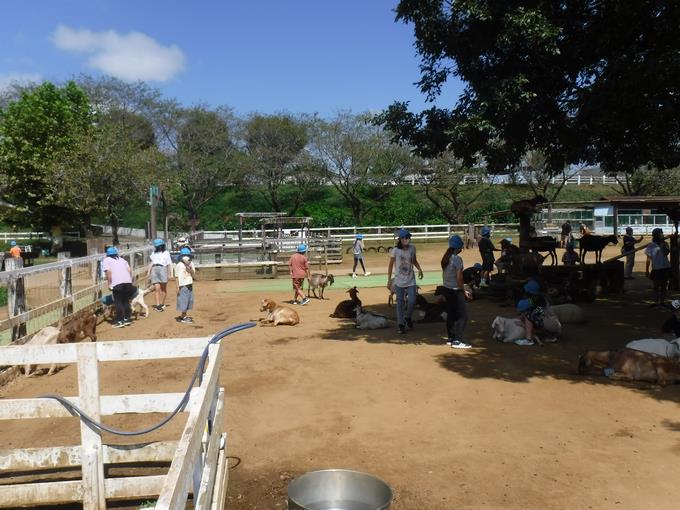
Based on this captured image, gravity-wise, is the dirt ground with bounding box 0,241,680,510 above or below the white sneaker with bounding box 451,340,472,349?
below

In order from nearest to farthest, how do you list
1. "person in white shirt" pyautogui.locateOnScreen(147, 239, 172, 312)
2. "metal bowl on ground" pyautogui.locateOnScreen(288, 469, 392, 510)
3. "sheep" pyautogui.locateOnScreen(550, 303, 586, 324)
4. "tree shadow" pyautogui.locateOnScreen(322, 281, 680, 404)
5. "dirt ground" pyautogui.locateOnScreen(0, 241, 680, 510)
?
"metal bowl on ground" pyautogui.locateOnScreen(288, 469, 392, 510) < "dirt ground" pyautogui.locateOnScreen(0, 241, 680, 510) < "tree shadow" pyautogui.locateOnScreen(322, 281, 680, 404) < "sheep" pyautogui.locateOnScreen(550, 303, 586, 324) < "person in white shirt" pyautogui.locateOnScreen(147, 239, 172, 312)

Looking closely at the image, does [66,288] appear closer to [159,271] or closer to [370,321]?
[159,271]

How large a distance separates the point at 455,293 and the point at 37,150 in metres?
30.1

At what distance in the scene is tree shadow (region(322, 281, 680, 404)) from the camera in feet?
25.0

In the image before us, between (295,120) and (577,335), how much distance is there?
1551 inches

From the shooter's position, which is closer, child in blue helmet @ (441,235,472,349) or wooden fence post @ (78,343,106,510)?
wooden fence post @ (78,343,106,510)

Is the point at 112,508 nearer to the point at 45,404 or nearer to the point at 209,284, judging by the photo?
the point at 45,404

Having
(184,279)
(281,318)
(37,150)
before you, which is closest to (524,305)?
(281,318)

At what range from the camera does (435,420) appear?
6113 millimetres

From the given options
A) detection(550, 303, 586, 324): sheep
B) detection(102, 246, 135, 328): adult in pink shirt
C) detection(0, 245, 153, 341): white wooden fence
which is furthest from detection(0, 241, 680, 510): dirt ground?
detection(102, 246, 135, 328): adult in pink shirt

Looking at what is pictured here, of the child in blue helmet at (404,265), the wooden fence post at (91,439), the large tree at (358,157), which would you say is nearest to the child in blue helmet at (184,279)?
the child in blue helmet at (404,265)

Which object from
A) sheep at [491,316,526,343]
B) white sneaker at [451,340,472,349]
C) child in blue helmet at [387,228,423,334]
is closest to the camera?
white sneaker at [451,340,472,349]

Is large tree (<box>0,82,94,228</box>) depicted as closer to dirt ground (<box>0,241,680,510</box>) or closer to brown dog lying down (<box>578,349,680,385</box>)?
dirt ground (<box>0,241,680,510</box>)

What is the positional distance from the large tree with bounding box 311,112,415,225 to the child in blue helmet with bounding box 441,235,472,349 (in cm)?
3464
